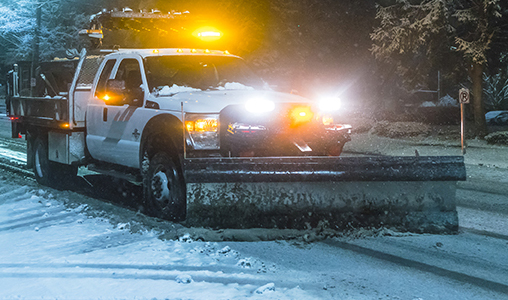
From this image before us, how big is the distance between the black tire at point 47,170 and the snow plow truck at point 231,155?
3.49ft

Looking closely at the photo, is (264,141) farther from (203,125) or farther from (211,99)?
(211,99)

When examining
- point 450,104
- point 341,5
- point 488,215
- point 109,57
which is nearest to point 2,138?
point 109,57

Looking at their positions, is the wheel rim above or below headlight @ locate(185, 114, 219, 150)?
below

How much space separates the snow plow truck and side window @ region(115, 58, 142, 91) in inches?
0.7

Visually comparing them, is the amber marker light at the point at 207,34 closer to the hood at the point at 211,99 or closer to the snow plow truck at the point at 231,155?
the snow plow truck at the point at 231,155

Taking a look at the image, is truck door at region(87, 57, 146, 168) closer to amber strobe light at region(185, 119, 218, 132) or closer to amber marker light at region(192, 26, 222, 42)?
amber strobe light at region(185, 119, 218, 132)

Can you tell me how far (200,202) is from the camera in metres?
5.47

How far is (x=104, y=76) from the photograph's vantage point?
7.81m

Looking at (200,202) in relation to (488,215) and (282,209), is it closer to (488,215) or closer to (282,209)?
(282,209)

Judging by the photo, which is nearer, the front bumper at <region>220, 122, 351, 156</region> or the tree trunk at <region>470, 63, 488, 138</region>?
the front bumper at <region>220, 122, 351, 156</region>

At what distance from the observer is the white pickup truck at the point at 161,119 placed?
584cm

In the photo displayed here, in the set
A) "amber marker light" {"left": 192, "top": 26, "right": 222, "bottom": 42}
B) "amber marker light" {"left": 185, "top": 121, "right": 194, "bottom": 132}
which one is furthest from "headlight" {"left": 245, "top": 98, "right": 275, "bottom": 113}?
"amber marker light" {"left": 192, "top": 26, "right": 222, "bottom": 42}

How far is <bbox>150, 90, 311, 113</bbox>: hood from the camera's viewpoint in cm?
591

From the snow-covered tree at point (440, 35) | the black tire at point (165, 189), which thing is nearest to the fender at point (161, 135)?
the black tire at point (165, 189)
